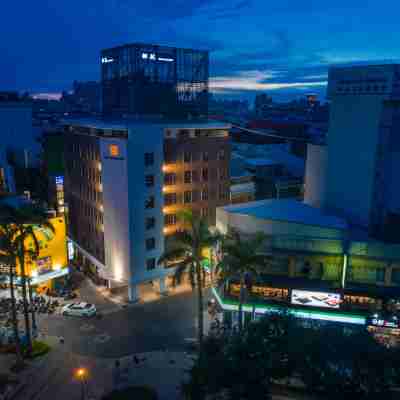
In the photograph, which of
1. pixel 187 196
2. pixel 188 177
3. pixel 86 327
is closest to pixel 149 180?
pixel 188 177

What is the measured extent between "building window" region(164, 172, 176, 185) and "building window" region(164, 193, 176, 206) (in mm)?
1578

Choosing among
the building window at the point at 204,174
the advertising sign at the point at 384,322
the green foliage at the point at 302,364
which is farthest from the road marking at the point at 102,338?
the advertising sign at the point at 384,322

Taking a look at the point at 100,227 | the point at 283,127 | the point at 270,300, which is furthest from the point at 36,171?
the point at 283,127

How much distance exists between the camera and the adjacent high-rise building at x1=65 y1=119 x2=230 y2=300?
48.6m

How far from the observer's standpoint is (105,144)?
49375 mm

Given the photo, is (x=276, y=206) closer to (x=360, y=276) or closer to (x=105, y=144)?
(x=360, y=276)

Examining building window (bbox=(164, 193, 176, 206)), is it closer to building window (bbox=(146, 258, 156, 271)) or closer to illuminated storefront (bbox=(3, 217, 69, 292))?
building window (bbox=(146, 258, 156, 271))

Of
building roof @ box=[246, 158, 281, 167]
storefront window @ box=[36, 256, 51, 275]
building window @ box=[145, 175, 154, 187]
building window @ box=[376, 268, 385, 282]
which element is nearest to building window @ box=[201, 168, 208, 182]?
building window @ box=[145, 175, 154, 187]

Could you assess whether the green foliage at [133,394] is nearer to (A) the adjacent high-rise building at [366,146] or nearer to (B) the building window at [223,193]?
(A) the adjacent high-rise building at [366,146]

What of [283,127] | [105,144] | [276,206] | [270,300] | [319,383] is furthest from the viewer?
[283,127]

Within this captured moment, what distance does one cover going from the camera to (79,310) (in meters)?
47.8

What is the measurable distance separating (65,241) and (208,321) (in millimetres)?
21250

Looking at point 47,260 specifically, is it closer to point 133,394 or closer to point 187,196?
point 187,196

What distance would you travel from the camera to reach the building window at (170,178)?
52.2 meters
